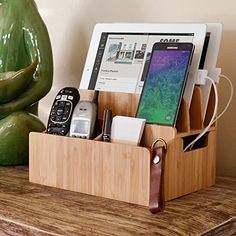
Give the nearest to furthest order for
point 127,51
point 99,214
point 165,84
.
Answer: point 99,214, point 165,84, point 127,51

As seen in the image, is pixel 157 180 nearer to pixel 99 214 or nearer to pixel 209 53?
pixel 99 214

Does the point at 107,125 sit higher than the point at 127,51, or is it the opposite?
the point at 127,51

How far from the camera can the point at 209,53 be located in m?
0.91

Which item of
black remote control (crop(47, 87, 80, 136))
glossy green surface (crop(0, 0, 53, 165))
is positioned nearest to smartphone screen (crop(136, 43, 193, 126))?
black remote control (crop(47, 87, 80, 136))

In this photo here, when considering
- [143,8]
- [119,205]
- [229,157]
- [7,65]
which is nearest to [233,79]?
[229,157]

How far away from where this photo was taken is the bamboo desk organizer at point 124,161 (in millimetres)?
795

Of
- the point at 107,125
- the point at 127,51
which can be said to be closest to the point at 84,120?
the point at 107,125

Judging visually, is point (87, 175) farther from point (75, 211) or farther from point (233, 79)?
point (233, 79)

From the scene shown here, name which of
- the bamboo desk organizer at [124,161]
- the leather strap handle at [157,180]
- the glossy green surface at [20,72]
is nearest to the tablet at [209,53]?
the bamboo desk organizer at [124,161]

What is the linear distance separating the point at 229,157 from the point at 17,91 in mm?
A: 440

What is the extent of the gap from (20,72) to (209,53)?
0.37m

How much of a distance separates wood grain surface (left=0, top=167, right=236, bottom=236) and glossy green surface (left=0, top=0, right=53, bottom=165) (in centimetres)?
16

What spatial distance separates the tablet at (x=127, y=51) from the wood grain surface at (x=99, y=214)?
0.65ft

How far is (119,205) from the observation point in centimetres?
79
